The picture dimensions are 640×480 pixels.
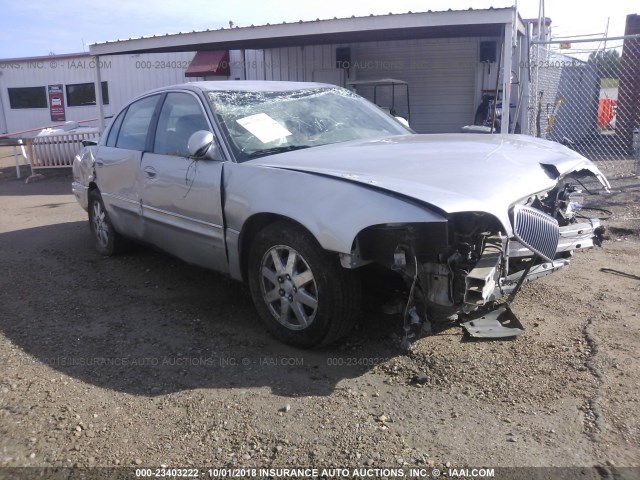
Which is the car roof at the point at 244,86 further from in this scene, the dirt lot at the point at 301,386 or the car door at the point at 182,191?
the dirt lot at the point at 301,386

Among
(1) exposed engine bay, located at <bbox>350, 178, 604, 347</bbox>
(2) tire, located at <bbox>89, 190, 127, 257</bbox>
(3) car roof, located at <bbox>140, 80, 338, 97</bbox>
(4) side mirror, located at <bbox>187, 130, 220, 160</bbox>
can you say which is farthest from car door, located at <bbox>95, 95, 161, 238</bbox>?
(1) exposed engine bay, located at <bbox>350, 178, 604, 347</bbox>

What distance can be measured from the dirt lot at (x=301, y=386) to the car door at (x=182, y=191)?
0.50 m

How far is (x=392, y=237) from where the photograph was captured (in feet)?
10.1

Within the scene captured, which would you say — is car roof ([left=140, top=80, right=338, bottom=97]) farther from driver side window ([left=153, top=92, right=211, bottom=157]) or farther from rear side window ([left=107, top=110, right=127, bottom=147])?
rear side window ([left=107, top=110, right=127, bottom=147])

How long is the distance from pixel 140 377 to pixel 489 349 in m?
2.18

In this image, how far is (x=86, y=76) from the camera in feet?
71.6

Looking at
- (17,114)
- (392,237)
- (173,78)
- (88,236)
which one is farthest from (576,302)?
(17,114)

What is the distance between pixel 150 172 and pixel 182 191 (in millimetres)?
611

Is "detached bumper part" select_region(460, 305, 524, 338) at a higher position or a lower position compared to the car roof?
lower

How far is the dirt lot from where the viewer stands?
Result: 106 inches

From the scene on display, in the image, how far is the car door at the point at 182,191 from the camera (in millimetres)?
4148

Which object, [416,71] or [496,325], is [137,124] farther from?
[416,71]

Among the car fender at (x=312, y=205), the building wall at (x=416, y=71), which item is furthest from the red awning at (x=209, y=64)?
the car fender at (x=312, y=205)

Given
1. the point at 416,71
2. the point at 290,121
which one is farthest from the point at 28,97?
the point at 290,121
